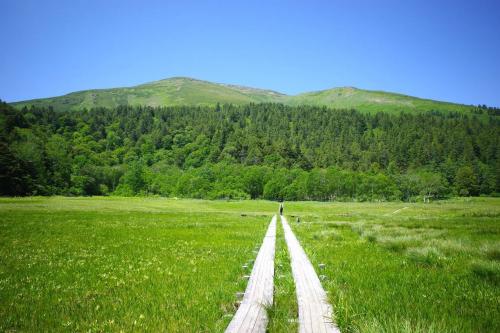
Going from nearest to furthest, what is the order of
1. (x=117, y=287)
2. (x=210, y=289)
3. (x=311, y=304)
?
(x=311, y=304)
(x=210, y=289)
(x=117, y=287)

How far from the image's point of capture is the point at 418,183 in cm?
18425

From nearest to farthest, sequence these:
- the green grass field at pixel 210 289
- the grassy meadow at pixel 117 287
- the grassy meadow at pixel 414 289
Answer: the grassy meadow at pixel 414 289 → the green grass field at pixel 210 289 → the grassy meadow at pixel 117 287

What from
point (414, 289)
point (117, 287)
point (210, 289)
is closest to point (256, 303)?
point (210, 289)

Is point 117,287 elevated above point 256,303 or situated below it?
below

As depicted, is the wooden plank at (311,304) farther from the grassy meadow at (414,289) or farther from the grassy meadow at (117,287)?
the grassy meadow at (117,287)

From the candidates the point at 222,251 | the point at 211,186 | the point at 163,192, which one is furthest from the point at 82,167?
the point at 222,251

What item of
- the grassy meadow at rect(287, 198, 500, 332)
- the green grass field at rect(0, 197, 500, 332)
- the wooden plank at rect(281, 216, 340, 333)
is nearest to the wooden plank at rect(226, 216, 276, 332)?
the green grass field at rect(0, 197, 500, 332)

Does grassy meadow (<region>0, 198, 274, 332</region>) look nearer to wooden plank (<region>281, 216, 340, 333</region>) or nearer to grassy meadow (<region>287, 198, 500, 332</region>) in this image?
wooden plank (<region>281, 216, 340, 333</region>)

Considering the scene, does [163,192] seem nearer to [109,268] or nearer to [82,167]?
[82,167]

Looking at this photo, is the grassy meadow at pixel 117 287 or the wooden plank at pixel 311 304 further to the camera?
the grassy meadow at pixel 117 287

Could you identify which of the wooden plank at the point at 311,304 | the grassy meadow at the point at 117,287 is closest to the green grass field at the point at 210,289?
the grassy meadow at the point at 117,287

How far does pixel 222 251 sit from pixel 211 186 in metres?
158

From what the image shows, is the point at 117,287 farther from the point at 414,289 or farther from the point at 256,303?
→ the point at 414,289

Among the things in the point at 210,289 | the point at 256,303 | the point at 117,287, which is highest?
the point at 256,303
